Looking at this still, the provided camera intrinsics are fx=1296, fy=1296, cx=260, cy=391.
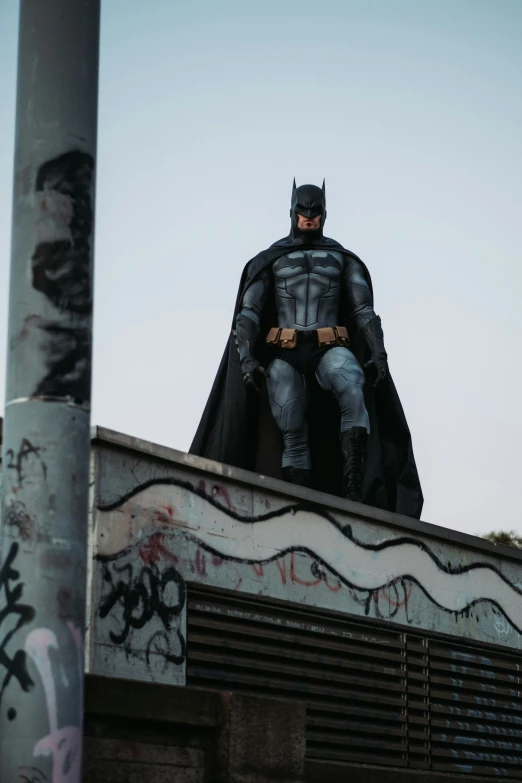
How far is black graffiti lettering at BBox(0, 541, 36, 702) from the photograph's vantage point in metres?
4.35

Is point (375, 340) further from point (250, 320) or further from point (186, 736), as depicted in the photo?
point (186, 736)

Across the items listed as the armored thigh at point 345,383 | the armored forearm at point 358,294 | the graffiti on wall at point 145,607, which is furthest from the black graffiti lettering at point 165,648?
the armored forearm at point 358,294

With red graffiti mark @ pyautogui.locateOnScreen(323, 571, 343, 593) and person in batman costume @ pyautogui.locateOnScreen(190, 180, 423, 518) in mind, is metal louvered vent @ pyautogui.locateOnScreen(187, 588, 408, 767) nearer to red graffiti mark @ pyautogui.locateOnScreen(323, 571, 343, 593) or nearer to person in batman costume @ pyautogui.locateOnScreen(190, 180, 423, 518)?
red graffiti mark @ pyautogui.locateOnScreen(323, 571, 343, 593)

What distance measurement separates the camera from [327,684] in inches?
336

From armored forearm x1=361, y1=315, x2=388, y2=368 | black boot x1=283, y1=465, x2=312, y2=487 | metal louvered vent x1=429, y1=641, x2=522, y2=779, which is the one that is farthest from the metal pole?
armored forearm x1=361, y1=315, x2=388, y2=368

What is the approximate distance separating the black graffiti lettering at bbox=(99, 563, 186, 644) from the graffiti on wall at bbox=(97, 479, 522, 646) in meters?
0.09

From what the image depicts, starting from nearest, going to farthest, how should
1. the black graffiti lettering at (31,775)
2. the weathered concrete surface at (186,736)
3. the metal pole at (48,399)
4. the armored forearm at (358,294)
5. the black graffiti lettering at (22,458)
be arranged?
1. the black graffiti lettering at (31,775)
2. the metal pole at (48,399)
3. the black graffiti lettering at (22,458)
4. the weathered concrete surface at (186,736)
5. the armored forearm at (358,294)

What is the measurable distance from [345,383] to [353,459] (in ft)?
2.07

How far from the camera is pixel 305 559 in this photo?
878cm

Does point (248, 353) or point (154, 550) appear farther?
point (248, 353)

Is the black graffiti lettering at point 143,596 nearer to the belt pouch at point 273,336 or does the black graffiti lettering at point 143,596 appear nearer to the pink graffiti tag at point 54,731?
the pink graffiti tag at point 54,731

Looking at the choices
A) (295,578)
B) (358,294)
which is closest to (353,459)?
(358,294)

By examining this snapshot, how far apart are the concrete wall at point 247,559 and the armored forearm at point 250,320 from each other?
6.48 feet

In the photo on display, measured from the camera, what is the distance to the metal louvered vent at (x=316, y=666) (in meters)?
7.85
